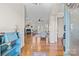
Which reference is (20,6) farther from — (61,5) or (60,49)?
(60,49)

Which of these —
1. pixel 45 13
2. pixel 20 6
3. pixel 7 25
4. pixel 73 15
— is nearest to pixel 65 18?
pixel 73 15

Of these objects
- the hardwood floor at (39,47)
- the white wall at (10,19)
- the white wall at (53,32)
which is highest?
the white wall at (10,19)

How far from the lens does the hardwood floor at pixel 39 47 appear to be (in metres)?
1.25

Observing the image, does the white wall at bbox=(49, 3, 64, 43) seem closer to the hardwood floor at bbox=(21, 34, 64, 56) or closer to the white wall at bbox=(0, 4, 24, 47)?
the hardwood floor at bbox=(21, 34, 64, 56)

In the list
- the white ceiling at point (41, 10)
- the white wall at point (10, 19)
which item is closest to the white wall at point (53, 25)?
the white ceiling at point (41, 10)

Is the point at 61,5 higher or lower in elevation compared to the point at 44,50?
higher

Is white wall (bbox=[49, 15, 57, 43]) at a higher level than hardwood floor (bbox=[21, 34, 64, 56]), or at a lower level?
higher

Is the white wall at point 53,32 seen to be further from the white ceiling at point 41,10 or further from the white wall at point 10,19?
the white wall at point 10,19

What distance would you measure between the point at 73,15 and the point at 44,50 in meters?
0.43

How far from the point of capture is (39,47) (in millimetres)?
1262

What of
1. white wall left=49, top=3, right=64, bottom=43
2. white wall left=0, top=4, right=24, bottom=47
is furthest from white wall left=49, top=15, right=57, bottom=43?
white wall left=0, top=4, right=24, bottom=47

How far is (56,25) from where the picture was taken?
1.29 metres

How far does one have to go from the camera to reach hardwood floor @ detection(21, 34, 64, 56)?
4.09ft

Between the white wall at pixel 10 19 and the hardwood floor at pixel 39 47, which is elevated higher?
the white wall at pixel 10 19
